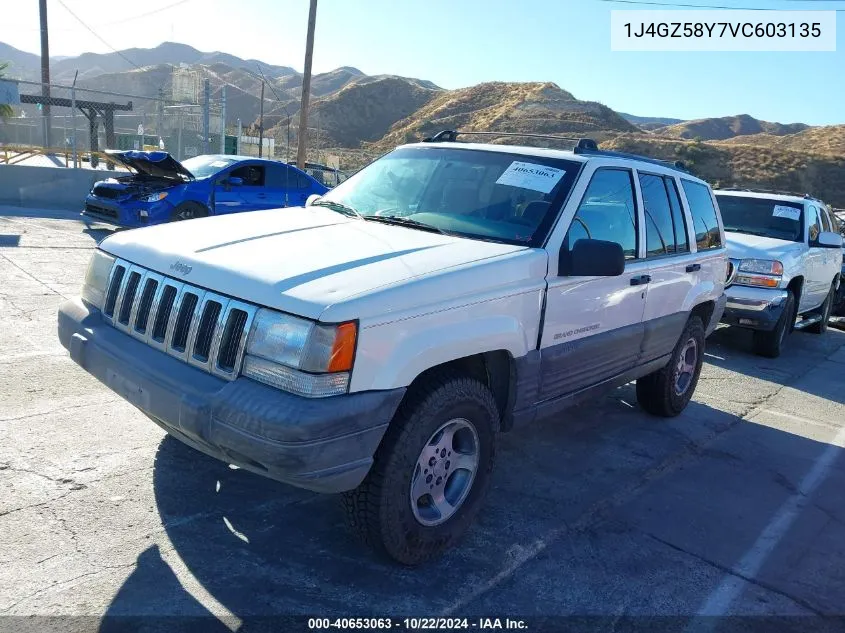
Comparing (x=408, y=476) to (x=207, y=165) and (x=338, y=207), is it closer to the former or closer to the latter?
(x=338, y=207)

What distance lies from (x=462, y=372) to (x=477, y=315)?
29cm

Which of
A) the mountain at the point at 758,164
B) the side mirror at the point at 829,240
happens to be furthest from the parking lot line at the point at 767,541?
the mountain at the point at 758,164

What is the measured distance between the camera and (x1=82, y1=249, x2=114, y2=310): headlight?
3662 mm

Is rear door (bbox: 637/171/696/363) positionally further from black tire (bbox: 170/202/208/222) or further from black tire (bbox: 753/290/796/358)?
black tire (bbox: 170/202/208/222)

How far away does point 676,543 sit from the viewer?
12.3 feet

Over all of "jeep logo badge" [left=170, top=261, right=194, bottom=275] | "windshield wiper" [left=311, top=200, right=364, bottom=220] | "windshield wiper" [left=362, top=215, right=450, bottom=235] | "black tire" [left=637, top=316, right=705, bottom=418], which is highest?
"windshield wiper" [left=311, top=200, right=364, bottom=220]

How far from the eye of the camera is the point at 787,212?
902cm

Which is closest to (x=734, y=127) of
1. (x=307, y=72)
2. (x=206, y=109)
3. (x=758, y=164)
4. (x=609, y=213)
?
(x=758, y=164)

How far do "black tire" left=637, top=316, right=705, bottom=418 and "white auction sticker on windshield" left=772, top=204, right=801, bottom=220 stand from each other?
13.6 ft

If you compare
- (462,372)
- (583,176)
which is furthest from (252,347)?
(583,176)

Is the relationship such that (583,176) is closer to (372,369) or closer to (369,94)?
(372,369)

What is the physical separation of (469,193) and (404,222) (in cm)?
44

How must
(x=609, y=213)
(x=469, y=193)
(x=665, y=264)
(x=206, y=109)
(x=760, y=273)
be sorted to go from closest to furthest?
(x=469, y=193) < (x=609, y=213) < (x=665, y=264) < (x=760, y=273) < (x=206, y=109)

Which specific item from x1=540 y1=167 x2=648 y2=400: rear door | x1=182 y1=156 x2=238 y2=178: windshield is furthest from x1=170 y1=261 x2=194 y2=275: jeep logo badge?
x1=182 y1=156 x2=238 y2=178: windshield
